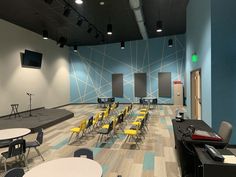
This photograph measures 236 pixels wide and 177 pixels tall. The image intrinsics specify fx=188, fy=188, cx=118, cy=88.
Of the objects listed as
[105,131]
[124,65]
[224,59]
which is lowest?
[105,131]

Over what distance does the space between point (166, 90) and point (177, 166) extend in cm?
971

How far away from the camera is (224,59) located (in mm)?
4664

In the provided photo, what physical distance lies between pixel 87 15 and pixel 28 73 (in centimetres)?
476

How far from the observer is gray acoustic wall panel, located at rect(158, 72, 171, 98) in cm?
1335

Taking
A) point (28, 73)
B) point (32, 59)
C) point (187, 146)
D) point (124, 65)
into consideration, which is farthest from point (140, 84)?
point (187, 146)

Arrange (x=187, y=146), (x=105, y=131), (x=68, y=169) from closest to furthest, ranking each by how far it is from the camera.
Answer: (x=68, y=169) → (x=187, y=146) → (x=105, y=131)

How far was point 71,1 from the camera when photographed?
6887mm

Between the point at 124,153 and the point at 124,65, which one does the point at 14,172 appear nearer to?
the point at 124,153

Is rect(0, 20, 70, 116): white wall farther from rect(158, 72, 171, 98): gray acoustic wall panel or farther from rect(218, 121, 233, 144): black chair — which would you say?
rect(218, 121, 233, 144): black chair

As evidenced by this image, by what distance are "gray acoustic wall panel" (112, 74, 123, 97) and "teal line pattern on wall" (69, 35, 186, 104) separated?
0.27m

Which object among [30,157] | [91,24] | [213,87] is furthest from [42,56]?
[213,87]

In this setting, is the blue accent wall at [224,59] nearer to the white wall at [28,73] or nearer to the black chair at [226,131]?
the black chair at [226,131]

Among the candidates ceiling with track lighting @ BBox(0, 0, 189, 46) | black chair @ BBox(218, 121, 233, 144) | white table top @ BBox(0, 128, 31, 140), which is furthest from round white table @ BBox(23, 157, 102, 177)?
ceiling with track lighting @ BBox(0, 0, 189, 46)

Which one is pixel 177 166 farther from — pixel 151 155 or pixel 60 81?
pixel 60 81
